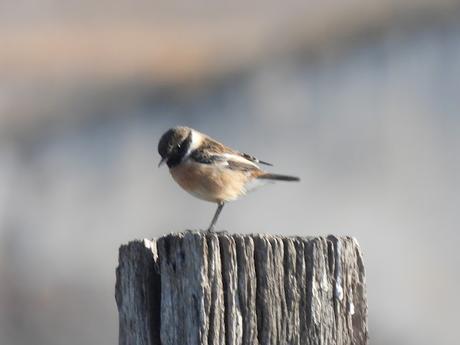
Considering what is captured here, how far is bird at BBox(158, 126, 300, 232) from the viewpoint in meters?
7.54

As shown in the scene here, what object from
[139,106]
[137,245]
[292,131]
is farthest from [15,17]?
[137,245]

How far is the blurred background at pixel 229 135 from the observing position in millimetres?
10984

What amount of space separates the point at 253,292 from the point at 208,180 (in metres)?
3.70

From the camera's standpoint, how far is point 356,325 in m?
4.02

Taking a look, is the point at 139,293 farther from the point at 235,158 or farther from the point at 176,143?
the point at 235,158

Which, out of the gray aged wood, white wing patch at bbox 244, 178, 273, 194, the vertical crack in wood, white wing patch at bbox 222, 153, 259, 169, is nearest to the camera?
the gray aged wood

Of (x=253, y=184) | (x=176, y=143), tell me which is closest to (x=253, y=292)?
(x=176, y=143)

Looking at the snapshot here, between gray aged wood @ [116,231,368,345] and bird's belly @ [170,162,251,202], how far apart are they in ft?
11.6

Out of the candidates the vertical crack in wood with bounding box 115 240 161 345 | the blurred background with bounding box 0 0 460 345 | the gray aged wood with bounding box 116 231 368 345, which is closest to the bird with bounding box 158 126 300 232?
the blurred background with bounding box 0 0 460 345

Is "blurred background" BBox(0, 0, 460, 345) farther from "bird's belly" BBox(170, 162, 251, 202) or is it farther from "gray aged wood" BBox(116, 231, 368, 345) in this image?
"gray aged wood" BBox(116, 231, 368, 345)

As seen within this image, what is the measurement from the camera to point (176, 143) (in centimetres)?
751

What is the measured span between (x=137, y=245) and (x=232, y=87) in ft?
29.7

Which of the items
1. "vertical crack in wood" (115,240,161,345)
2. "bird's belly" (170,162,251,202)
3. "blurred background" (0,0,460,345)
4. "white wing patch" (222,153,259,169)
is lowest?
"vertical crack in wood" (115,240,161,345)

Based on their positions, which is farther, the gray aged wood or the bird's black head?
the bird's black head
